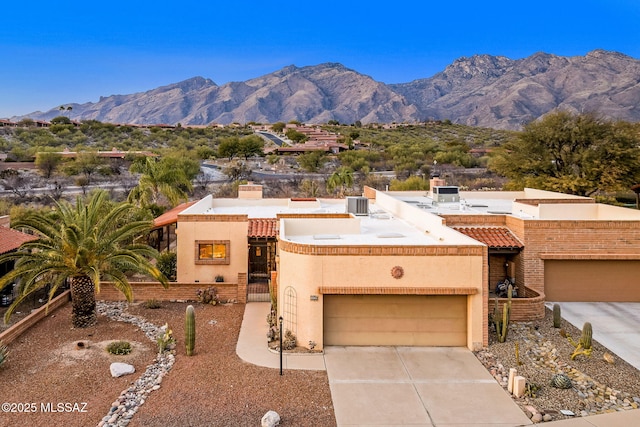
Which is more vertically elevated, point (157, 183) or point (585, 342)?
point (157, 183)

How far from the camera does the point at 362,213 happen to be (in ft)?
76.8

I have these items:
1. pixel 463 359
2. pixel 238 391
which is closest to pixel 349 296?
pixel 463 359

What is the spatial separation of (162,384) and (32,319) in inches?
264

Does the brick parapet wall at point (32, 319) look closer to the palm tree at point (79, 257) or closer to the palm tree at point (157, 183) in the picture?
the palm tree at point (79, 257)

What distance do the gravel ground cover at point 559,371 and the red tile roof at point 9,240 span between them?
56.2 feet

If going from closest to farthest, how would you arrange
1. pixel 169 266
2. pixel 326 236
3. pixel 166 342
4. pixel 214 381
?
1. pixel 214 381
2. pixel 166 342
3. pixel 326 236
4. pixel 169 266

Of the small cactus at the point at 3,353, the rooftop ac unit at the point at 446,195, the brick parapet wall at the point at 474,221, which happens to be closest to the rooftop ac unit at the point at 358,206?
the brick parapet wall at the point at 474,221

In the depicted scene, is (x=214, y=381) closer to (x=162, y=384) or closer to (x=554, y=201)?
(x=162, y=384)

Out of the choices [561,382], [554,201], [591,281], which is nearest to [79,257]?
[561,382]

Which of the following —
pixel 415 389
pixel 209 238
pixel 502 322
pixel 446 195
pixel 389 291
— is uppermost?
pixel 446 195

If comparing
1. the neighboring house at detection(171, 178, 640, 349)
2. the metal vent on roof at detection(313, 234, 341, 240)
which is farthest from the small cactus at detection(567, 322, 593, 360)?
the metal vent on roof at detection(313, 234, 341, 240)

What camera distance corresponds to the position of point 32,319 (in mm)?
15648

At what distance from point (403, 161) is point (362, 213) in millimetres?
44302

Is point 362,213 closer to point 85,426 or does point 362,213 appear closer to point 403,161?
point 85,426
